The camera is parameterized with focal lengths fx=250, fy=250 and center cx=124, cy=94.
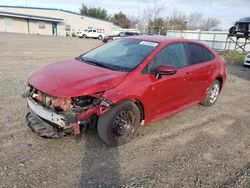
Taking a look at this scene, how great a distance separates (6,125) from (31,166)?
1.44 meters

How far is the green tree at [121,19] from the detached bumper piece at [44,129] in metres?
69.2

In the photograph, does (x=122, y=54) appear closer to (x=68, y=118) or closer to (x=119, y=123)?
(x=119, y=123)

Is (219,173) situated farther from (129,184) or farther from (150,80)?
(150,80)

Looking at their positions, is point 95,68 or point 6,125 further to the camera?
point 6,125

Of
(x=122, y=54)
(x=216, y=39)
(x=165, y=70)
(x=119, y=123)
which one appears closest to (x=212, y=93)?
(x=165, y=70)

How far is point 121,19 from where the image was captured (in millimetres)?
71938

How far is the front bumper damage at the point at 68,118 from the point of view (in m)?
3.36

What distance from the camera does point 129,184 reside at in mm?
3037

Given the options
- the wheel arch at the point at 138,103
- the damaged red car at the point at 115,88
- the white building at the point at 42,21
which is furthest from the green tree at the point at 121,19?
the wheel arch at the point at 138,103

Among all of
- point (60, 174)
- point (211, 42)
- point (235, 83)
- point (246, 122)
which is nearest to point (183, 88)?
point (246, 122)

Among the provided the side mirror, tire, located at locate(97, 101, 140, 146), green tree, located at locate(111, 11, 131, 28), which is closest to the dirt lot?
tire, located at locate(97, 101, 140, 146)

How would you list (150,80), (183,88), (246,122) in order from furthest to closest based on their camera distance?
(246,122) < (183,88) < (150,80)

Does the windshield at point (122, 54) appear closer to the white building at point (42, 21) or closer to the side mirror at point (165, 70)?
the side mirror at point (165, 70)

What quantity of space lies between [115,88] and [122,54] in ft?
3.57
